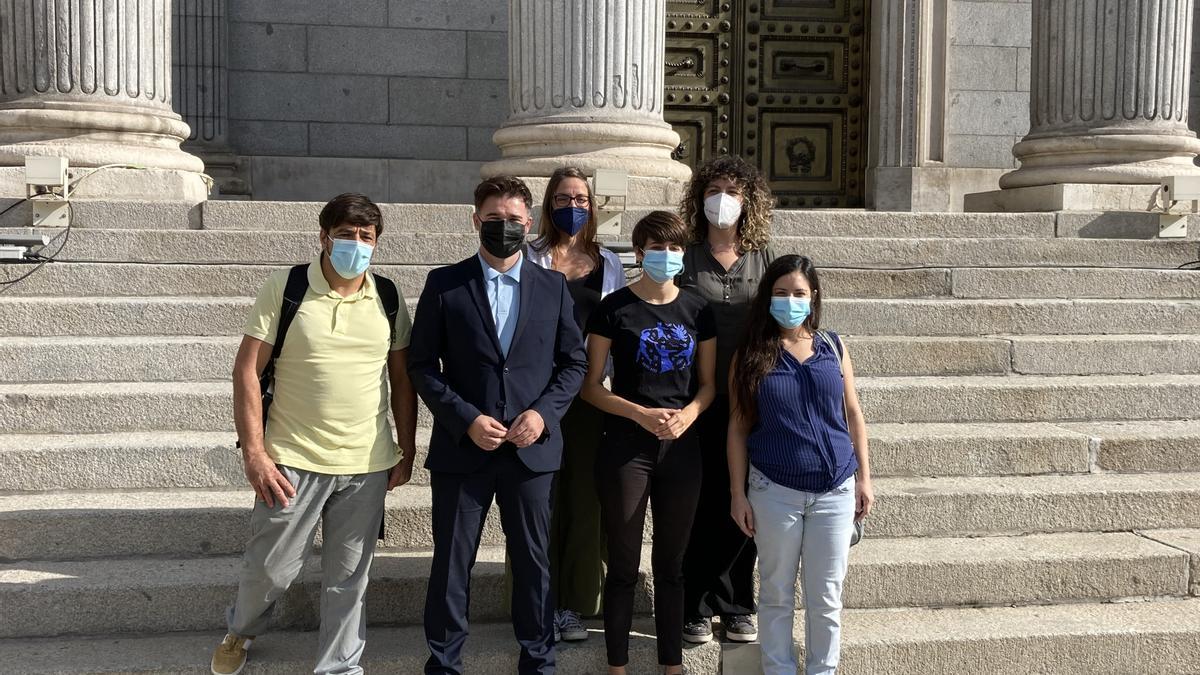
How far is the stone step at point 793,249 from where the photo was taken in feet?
22.9

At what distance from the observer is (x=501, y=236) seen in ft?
13.4

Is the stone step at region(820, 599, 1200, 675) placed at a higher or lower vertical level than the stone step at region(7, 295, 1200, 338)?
lower

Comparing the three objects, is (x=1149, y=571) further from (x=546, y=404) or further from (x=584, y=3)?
A: (x=584, y=3)

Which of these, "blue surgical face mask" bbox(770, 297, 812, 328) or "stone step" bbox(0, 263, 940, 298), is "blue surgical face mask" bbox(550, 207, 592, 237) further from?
"stone step" bbox(0, 263, 940, 298)

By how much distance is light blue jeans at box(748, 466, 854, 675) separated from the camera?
4.07 m

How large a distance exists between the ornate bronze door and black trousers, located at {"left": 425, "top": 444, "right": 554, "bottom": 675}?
308 inches

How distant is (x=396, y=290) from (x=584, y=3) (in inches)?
173

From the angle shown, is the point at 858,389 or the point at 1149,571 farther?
the point at 858,389

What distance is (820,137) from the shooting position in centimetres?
1195

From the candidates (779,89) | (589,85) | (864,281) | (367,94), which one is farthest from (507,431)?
(779,89)

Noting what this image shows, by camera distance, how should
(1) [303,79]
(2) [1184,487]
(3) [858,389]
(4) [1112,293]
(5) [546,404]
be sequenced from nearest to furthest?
1. (5) [546,404]
2. (2) [1184,487]
3. (3) [858,389]
4. (4) [1112,293]
5. (1) [303,79]

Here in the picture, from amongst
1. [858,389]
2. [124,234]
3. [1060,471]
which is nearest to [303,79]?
[124,234]

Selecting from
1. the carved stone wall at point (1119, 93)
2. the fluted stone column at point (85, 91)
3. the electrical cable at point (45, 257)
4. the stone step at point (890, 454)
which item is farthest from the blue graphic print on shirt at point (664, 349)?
the carved stone wall at point (1119, 93)

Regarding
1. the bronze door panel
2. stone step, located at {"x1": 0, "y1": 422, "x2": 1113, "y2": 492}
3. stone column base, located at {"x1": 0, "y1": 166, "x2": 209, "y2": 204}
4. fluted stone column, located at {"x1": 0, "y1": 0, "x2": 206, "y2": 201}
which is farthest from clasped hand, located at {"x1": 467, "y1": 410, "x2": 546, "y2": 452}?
the bronze door panel
